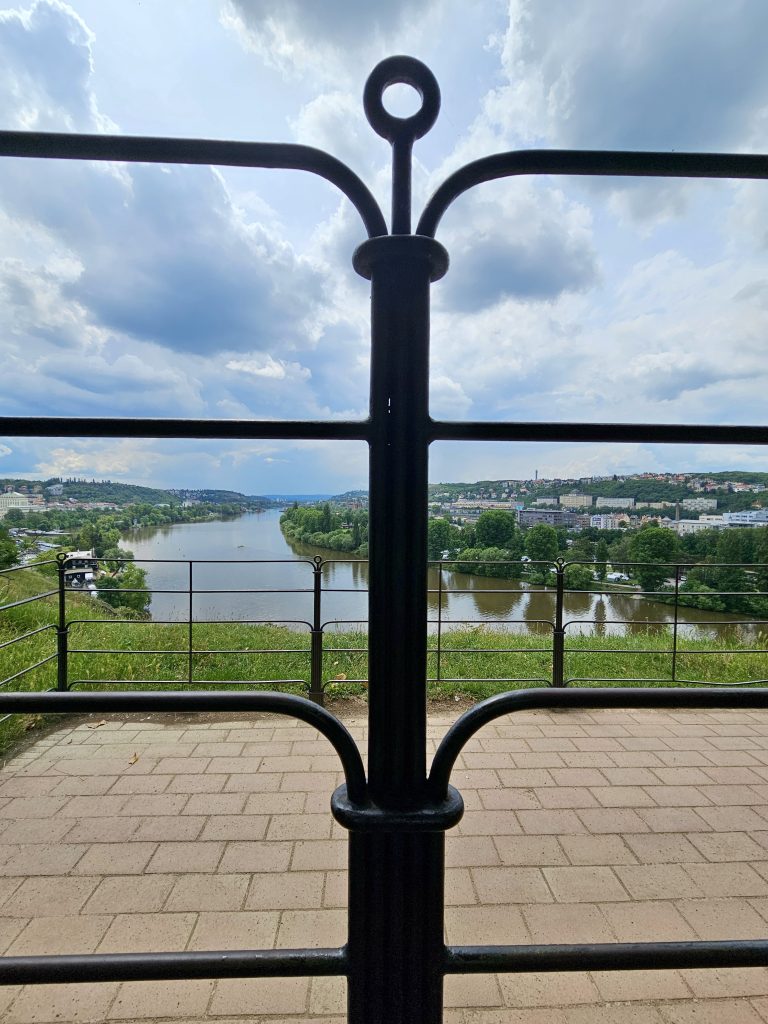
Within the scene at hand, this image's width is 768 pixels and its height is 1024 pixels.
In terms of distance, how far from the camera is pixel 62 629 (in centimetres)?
340

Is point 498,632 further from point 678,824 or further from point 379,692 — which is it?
point 379,692

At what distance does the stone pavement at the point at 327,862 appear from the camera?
138cm

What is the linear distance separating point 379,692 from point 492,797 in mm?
2101

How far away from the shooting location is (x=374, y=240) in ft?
1.76

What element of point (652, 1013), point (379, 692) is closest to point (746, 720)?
point (652, 1013)

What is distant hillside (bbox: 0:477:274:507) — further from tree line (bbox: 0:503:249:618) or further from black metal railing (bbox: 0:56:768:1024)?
black metal railing (bbox: 0:56:768:1024)

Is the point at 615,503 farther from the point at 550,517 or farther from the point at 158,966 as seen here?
the point at 158,966

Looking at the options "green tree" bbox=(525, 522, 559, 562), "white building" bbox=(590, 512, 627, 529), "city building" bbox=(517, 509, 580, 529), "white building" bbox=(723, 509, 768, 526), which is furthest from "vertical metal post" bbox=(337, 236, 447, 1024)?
"white building" bbox=(723, 509, 768, 526)

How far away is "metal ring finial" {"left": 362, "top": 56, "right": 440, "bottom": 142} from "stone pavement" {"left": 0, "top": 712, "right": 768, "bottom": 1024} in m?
1.86

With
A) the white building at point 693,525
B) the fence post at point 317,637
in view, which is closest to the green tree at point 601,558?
the white building at point 693,525

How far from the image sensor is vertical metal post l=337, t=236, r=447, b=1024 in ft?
1.77

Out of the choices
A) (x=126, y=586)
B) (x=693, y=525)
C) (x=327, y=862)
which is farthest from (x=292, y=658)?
(x=693, y=525)

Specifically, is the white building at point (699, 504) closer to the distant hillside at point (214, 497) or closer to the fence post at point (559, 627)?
the fence post at point (559, 627)

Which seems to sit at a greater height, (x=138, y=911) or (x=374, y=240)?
(x=374, y=240)
